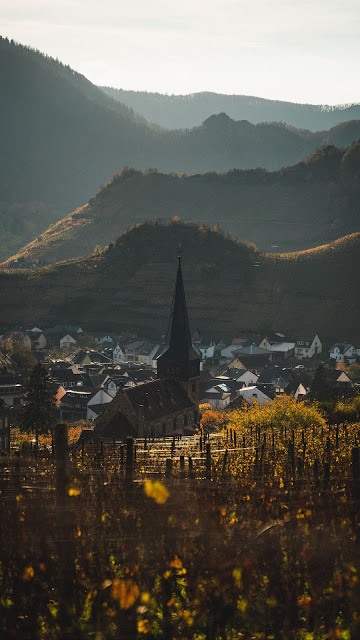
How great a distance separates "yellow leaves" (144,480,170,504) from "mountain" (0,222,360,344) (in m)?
111

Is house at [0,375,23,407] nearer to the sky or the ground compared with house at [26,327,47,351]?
nearer to the sky

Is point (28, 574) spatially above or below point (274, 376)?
above

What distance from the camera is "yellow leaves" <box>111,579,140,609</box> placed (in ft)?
40.6

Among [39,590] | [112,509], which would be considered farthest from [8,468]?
[39,590]

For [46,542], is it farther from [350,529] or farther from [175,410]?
[175,410]

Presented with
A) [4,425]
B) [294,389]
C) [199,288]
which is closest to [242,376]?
[294,389]

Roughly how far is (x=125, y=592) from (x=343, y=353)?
101m

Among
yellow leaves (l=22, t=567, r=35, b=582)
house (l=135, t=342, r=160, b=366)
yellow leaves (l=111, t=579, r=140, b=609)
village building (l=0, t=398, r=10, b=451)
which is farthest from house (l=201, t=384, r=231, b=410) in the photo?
yellow leaves (l=111, t=579, r=140, b=609)

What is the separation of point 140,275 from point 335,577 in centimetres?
14209

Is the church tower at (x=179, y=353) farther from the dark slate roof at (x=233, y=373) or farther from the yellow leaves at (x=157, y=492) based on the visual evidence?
the dark slate roof at (x=233, y=373)

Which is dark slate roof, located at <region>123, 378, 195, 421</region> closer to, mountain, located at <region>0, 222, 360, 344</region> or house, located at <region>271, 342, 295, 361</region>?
house, located at <region>271, 342, 295, 361</region>

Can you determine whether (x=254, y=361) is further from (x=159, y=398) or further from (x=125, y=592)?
(x=125, y=592)

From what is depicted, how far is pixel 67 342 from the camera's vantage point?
123 metres

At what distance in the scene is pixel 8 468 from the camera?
20.7 meters
